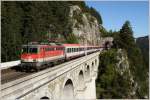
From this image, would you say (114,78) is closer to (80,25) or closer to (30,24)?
(30,24)

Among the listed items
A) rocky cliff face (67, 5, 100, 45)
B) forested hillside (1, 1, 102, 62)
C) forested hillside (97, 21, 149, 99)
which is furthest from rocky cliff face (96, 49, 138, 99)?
rocky cliff face (67, 5, 100, 45)

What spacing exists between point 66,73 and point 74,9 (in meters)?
89.2

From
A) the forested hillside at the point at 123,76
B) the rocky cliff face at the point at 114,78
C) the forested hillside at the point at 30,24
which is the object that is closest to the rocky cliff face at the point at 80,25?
the forested hillside at the point at 30,24

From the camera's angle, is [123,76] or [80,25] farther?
[80,25]

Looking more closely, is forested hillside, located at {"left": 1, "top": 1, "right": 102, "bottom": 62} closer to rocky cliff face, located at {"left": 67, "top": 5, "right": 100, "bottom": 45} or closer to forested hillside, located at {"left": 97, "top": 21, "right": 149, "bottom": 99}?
rocky cliff face, located at {"left": 67, "top": 5, "right": 100, "bottom": 45}

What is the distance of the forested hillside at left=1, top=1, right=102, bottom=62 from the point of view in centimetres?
6231

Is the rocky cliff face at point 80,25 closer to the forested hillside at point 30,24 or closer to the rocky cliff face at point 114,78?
the forested hillside at point 30,24

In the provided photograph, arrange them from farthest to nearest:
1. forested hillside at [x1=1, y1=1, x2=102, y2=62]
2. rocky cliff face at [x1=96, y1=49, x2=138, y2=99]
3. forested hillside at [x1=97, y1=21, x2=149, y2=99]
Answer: forested hillside at [x1=97, y1=21, x2=149, y2=99]
rocky cliff face at [x1=96, y1=49, x2=138, y2=99]
forested hillside at [x1=1, y1=1, x2=102, y2=62]

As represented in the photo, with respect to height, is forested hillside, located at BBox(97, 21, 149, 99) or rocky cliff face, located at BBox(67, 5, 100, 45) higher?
rocky cliff face, located at BBox(67, 5, 100, 45)

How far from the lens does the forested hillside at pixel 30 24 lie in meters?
62.3

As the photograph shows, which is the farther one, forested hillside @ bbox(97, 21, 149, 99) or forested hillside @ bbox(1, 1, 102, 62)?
forested hillside @ bbox(97, 21, 149, 99)

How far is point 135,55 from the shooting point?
113438mm

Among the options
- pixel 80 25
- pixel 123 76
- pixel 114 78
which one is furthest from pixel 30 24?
pixel 80 25

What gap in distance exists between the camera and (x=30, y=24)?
78.2m
